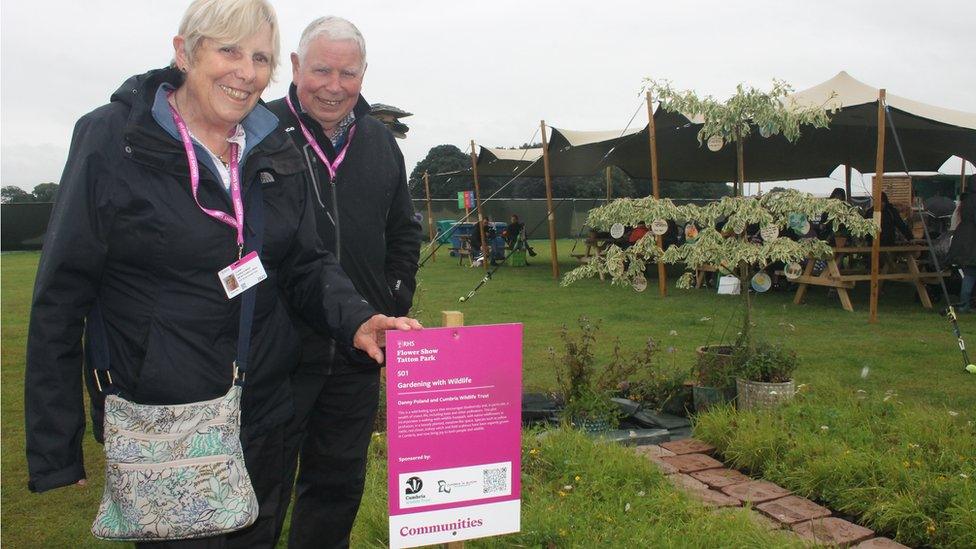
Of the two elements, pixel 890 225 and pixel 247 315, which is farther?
pixel 890 225

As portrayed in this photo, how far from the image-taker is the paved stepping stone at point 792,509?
326 cm

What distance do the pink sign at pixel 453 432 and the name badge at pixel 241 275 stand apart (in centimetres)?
34

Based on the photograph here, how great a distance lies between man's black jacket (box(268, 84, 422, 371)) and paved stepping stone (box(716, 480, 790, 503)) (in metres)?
1.86

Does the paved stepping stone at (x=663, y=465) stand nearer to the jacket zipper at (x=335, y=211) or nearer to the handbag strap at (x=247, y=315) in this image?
the jacket zipper at (x=335, y=211)

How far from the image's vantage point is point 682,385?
16.5 ft

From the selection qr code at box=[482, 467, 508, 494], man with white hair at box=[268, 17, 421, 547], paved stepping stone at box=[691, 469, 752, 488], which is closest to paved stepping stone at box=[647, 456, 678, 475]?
paved stepping stone at box=[691, 469, 752, 488]

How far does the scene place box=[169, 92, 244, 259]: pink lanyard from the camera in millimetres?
1729

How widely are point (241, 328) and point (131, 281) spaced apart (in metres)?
0.26

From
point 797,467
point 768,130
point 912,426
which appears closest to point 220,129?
point 797,467

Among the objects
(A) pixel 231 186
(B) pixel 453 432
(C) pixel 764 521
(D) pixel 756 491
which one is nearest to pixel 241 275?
(A) pixel 231 186

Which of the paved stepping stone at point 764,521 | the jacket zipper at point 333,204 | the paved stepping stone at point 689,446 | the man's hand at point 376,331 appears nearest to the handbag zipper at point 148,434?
the man's hand at point 376,331

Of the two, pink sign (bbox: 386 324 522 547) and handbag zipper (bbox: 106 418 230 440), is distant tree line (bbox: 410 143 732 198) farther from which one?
handbag zipper (bbox: 106 418 230 440)

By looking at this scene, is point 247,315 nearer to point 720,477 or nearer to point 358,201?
point 358,201

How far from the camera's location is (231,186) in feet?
5.99
